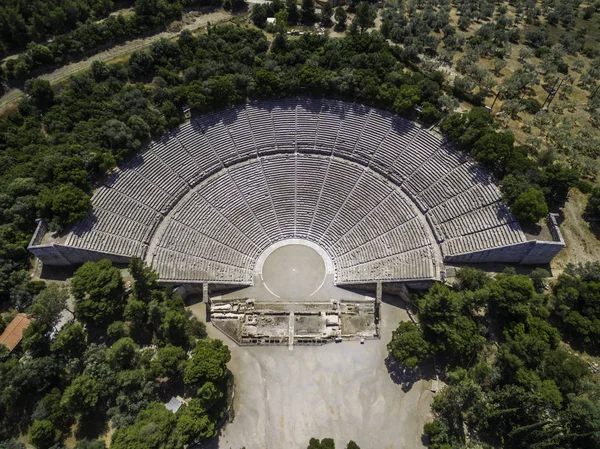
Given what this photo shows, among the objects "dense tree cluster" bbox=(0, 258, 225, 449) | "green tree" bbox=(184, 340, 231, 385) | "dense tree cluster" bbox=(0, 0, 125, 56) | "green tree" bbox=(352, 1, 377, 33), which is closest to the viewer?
"dense tree cluster" bbox=(0, 258, 225, 449)

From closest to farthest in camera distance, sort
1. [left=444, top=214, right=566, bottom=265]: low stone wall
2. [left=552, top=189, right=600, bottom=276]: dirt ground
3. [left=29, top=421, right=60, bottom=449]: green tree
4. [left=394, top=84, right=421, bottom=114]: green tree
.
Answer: [left=29, top=421, right=60, bottom=449]: green tree
[left=444, top=214, right=566, bottom=265]: low stone wall
[left=552, top=189, right=600, bottom=276]: dirt ground
[left=394, top=84, right=421, bottom=114]: green tree

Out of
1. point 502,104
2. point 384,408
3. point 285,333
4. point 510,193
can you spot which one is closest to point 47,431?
point 285,333

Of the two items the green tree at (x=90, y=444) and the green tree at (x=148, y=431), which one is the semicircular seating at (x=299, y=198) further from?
the green tree at (x=90, y=444)

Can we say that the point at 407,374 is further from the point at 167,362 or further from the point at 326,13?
the point at 326,13

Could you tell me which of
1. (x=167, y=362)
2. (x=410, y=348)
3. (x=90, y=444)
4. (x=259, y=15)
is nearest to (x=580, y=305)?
(x=410, y=348)

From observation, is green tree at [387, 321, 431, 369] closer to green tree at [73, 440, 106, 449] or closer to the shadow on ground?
the shadow on ground

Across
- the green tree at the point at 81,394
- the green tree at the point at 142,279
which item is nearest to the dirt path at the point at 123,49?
the green tree at the point at 142,279

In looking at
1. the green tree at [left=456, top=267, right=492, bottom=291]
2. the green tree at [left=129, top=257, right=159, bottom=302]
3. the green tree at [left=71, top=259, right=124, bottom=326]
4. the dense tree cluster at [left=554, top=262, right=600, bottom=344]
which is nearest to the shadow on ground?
the green tree at [left=456, top=267, right=492, bottom=291]
